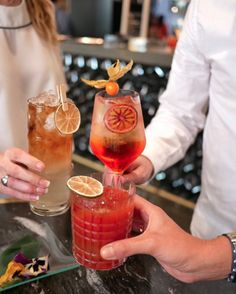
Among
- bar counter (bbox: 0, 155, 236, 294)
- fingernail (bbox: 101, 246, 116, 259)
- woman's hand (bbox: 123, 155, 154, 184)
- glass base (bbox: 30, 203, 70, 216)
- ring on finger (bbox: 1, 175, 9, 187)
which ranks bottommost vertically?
glass base (bbox: 30, 203, 70, 216)

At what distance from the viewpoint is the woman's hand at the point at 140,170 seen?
1162 millimetres

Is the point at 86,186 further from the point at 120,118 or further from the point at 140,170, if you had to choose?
the point at 140,170

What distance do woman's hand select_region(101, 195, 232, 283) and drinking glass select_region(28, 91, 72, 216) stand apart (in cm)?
40

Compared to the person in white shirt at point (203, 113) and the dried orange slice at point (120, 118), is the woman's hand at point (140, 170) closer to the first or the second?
the person in white shirt at point (203, 113)

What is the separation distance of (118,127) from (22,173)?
0.93 ft

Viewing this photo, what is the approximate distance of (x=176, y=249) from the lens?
808 mm

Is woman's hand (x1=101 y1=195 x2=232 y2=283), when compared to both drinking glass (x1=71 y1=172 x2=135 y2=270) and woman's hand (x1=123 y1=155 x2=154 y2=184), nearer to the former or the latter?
drinking glass (x1=71 y1=172 x2=135 y2=270)

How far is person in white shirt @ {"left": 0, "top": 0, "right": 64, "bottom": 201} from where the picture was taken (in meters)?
1.54

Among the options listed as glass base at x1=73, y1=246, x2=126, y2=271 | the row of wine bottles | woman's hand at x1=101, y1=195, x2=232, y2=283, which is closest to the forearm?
woman's hand at x1=101, y1=195, x2=232, y2=283

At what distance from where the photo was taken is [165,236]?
32.0 inches

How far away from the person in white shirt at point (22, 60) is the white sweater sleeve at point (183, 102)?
0.55 meters

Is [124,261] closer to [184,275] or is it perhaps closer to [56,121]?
[184,275]

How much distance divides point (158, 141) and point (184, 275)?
0.55 m

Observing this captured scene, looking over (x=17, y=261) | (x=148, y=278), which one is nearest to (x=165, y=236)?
(x=148, y=278)
